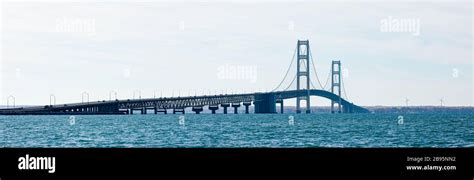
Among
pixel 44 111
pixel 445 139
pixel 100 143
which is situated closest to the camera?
pixel 100 143

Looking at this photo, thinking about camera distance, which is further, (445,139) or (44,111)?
(44,111)

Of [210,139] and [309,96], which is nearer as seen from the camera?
[210,139]

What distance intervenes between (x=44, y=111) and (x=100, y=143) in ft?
328

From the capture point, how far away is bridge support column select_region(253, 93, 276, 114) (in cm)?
16375

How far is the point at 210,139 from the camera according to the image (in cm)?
5322

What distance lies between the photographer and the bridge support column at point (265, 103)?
164 metres

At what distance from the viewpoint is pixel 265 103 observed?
168 meters
